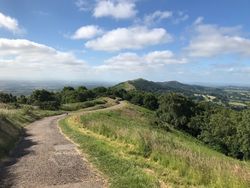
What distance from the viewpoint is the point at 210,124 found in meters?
71.6

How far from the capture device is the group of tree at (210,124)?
5959 cm

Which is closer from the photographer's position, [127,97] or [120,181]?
[120,181]

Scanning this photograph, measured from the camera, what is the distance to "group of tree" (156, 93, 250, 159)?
59594mm

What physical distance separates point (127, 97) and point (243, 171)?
10870 centimetres

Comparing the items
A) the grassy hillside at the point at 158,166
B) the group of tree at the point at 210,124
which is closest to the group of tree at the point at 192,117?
the group of tree at the point at 210,124

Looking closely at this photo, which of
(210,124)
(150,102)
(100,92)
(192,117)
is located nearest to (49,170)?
(210,124)

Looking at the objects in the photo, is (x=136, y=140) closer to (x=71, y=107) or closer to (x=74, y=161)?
(x=74, y=161)

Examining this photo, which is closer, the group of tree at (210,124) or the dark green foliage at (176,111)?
the group of tree at (210,124)

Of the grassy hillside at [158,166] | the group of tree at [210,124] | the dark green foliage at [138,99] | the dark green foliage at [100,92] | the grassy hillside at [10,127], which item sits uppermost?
the grassy hillside at [158,166]

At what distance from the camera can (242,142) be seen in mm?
57844

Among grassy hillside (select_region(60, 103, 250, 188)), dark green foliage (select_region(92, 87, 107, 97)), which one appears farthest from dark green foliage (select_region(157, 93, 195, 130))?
grassy hillside (select_region(60, 103, 250, 188))

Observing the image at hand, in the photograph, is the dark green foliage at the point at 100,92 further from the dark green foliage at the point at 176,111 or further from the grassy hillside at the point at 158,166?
the grassy hillside at the point at 158,166

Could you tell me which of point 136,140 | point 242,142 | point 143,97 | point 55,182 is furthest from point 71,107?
point 55,182

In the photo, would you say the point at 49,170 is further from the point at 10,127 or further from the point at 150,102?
the point at 150,102
